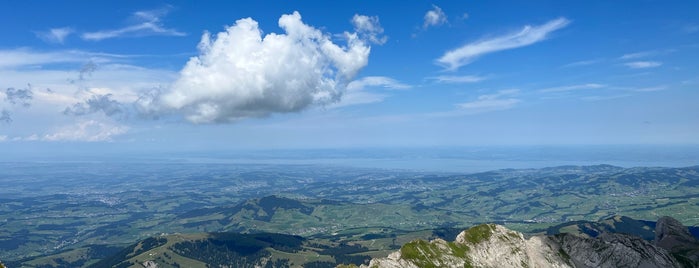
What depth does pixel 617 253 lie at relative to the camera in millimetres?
176125

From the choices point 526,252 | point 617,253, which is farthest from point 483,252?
point 617,253

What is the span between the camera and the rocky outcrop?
166125mm

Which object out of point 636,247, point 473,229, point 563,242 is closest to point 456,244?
point 473,229

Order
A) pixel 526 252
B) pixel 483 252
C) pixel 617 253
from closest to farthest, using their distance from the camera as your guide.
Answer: pixel 617 253 < pixel 483 252 < pixel 526 252

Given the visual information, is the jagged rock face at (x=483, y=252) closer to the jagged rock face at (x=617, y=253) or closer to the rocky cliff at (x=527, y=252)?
the rocky cliff at (x=527, y=252)

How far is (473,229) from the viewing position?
616 feet

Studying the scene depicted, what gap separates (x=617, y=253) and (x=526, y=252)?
32273 millimetres

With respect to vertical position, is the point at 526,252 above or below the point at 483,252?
below

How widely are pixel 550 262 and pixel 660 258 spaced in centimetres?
3862

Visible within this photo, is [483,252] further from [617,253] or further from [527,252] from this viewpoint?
[617,253]

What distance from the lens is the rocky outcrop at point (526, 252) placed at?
166125mm

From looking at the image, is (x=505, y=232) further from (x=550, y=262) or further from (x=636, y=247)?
(x=636, y=247)

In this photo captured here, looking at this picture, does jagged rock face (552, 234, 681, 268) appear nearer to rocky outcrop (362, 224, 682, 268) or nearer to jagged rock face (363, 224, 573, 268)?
rocky outcrop (362, 224, 682, 268)

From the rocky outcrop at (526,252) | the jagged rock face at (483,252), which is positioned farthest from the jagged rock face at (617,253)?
the jagged rock face at (483,252)
